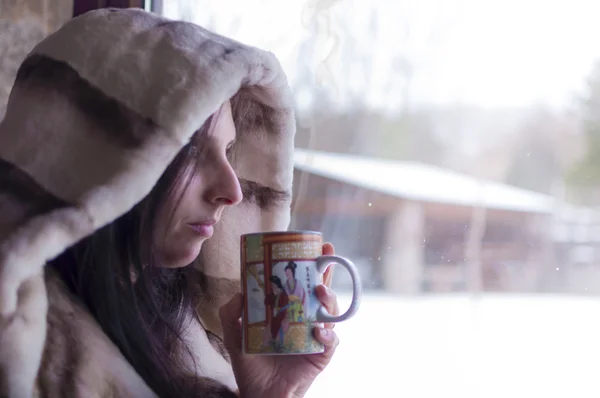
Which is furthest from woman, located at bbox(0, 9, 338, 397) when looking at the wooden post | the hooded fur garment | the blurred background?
the wooden post

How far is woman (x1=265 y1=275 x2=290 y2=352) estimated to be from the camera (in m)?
0.79

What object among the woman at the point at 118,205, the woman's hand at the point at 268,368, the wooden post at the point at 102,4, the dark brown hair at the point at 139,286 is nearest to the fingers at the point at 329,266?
the woman's hand at the point at 268,368

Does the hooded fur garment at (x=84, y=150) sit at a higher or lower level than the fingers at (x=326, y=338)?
higher

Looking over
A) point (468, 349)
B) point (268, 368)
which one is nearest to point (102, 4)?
point (268, 368)

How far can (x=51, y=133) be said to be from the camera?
0.83 metres

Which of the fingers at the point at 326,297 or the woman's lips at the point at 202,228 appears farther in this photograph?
the woman's lips at the point at 202,228

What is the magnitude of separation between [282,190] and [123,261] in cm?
33

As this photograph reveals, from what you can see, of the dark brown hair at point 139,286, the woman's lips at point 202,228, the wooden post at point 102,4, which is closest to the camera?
the dark brown hair at point 139,286

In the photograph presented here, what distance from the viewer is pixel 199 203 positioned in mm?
970

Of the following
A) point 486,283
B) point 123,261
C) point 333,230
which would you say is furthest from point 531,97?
point 123,261

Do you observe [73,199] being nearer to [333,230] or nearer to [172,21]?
[172,21]

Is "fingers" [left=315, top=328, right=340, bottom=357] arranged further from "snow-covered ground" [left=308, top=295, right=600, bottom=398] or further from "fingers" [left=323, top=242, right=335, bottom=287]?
"snow-covered ground" [left=308, top=295, right=600, bottom=398]

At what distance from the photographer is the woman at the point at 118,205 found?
76 cm

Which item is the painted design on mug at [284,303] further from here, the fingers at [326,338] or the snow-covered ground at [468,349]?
the snow-covered ground at [468,349]
